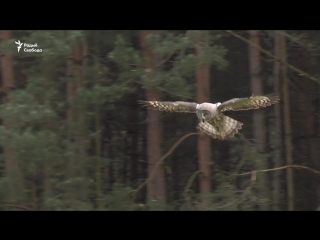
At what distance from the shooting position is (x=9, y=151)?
24.4 feet

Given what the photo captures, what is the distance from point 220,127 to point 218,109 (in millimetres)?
399

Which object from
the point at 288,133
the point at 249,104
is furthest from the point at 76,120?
the point at 288,133

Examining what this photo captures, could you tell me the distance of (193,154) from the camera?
329 inches

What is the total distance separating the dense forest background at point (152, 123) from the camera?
744cm

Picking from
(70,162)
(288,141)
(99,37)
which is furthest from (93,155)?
(288,141)

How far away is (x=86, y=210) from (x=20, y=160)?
1.00m

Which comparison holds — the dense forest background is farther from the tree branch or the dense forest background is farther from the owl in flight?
the owl in flight

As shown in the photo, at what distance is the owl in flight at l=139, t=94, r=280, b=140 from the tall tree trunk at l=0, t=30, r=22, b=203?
193cm

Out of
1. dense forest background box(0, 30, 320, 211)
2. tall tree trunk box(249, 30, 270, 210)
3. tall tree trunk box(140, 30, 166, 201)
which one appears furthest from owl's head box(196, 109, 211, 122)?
tall tree trunk box(140, 30, 166, 201)

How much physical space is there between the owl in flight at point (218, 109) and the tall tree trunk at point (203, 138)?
1025 mm

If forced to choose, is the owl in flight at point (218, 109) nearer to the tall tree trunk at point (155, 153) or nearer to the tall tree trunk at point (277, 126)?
the tall tree trunk at point (155, 153)

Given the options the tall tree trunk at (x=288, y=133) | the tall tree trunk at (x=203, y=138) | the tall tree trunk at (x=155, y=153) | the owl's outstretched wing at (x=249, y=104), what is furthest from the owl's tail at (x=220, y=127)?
the tall tree trunk at (x=288, y=133)

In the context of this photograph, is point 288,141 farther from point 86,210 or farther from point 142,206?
point 86,210

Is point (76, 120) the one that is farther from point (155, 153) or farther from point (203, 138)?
point (203, 138)
